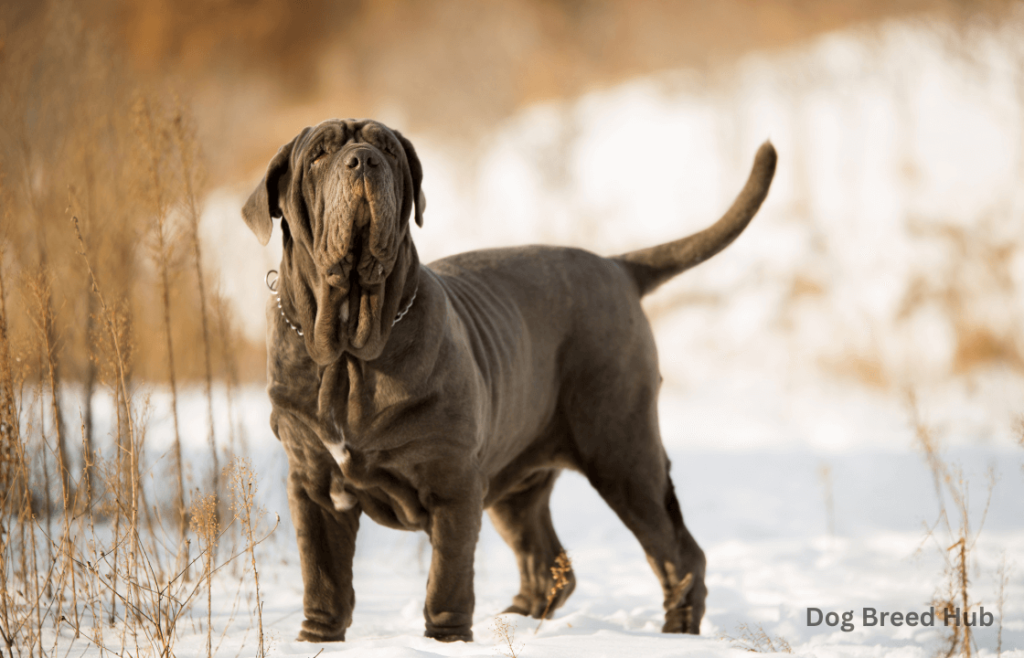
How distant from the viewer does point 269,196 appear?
2396 millimetres

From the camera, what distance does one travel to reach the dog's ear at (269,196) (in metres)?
2.36

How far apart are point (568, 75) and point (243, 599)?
11044 millimetres

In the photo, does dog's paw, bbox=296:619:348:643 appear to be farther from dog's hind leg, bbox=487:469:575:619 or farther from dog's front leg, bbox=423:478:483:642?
dog's hind leg, bbox=487:469:575:619

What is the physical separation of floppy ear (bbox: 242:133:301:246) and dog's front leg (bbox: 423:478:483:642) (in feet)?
3.13

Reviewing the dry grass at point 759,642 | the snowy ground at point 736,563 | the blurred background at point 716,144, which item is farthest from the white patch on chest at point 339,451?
the blurred background at point 716,144

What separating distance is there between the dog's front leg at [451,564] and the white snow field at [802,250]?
294 centimetres

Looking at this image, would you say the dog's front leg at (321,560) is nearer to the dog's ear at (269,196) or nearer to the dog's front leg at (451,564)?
the dog's front leg at (451,564)

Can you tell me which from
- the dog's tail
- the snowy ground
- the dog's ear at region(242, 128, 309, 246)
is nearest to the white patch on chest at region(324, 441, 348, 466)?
the snowy ground

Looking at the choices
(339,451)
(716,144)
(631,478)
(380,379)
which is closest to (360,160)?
(380,379)

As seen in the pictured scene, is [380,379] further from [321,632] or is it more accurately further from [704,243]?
[704,243]

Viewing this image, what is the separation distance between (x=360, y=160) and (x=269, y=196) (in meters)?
0.39

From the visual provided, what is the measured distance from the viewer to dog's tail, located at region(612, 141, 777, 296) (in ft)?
11.1

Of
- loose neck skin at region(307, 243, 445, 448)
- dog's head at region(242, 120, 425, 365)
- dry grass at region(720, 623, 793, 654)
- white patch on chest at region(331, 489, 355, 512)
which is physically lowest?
dry grass at region(720, 623, 793, 654)

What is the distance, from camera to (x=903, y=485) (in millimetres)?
6551
